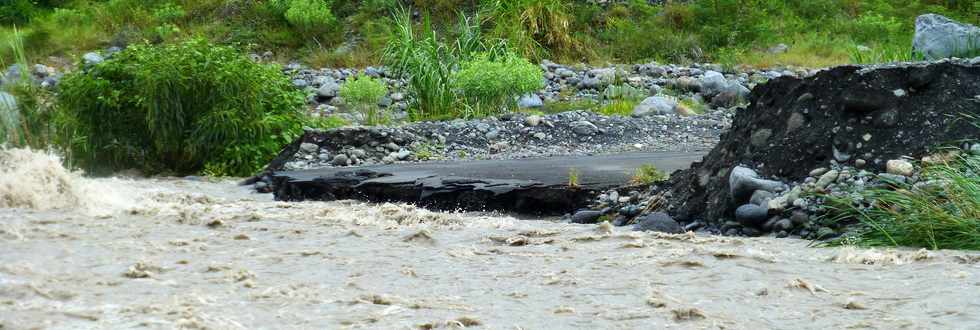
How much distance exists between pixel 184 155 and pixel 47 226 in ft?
13.8

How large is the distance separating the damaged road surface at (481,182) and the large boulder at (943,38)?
2.54m

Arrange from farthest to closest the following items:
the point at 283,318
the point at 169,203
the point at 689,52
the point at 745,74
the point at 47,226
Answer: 1. the point at 689,52
2. the point at 745,74
3. the point at 169,203
4. the point at 47,226
5. the point at 283,318

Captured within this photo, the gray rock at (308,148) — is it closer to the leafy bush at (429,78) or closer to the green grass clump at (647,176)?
the leafy bush at (429,78)

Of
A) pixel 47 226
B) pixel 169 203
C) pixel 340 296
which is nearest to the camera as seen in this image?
pixel 340 296

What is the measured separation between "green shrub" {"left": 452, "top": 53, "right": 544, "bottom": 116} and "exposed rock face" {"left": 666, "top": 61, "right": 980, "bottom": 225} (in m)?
5.67

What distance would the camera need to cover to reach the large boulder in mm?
8977

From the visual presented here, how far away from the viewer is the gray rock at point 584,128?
34.8 feet

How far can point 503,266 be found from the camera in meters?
4.14

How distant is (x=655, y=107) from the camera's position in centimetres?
1199

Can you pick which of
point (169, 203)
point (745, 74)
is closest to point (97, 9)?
point (745, 74)

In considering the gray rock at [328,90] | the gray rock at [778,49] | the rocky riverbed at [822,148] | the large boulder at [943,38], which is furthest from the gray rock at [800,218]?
the gray rock at [778,49]

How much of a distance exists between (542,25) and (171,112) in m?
8.70

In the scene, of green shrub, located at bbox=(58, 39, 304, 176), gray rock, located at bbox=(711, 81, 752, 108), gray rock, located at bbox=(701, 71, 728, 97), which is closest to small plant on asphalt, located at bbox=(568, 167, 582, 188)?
green shrub, located at bbox=(58, 39, 304, 176)

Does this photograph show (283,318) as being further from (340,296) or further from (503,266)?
(503,266)
